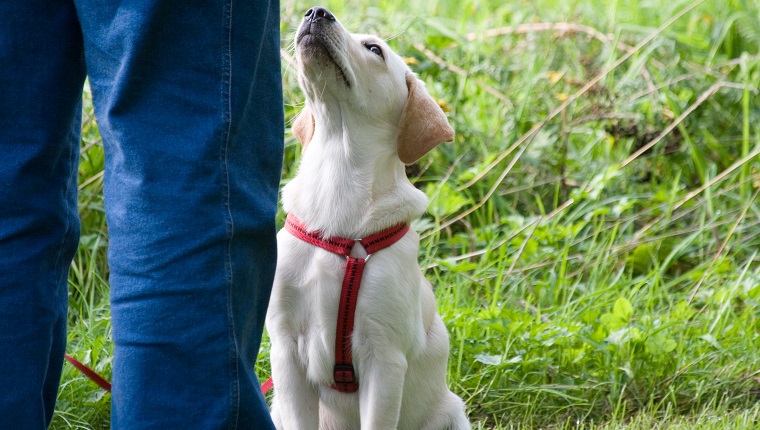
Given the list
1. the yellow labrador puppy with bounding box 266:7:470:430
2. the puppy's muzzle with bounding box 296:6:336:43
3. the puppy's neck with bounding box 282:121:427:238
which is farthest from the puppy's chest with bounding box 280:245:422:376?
Answer: the puppy's muzzle with bounding box 296:6:336:43

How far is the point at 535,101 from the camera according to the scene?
4.86m

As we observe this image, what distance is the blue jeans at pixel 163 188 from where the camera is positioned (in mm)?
1530

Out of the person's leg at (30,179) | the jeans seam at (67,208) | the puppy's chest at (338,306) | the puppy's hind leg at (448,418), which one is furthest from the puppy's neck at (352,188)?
the person's leg at (30,179)

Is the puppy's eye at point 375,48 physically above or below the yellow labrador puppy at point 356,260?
above

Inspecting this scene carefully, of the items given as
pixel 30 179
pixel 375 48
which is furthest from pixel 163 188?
pixel 375 48

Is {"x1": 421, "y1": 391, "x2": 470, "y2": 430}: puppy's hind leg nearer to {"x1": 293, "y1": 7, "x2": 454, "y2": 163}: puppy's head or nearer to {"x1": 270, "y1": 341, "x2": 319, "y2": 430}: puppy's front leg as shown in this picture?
{"x1": 270, "y1": 341, "x2": 319, "y2": 430}: puppy's front leg

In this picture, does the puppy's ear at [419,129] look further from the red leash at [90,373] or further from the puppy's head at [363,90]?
the red leash at [90,373]

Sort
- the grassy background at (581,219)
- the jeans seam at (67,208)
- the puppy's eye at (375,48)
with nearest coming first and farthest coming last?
the jeans seam at (67,208) < the puppy's eye at (375,48) < the grassy background at (581,219)

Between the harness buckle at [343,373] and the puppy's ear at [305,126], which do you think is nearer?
the harness buckle at [343,373]

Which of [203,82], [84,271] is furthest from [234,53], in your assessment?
[84,271]

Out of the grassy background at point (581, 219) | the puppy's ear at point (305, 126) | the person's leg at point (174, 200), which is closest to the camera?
the person's leg at point (174, 200)

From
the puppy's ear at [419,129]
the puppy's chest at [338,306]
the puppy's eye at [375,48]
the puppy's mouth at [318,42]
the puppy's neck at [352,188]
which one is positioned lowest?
the puppy's chest at [338,306]

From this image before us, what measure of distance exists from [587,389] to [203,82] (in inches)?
81.0

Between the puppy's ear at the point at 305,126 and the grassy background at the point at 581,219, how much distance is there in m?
0.23
